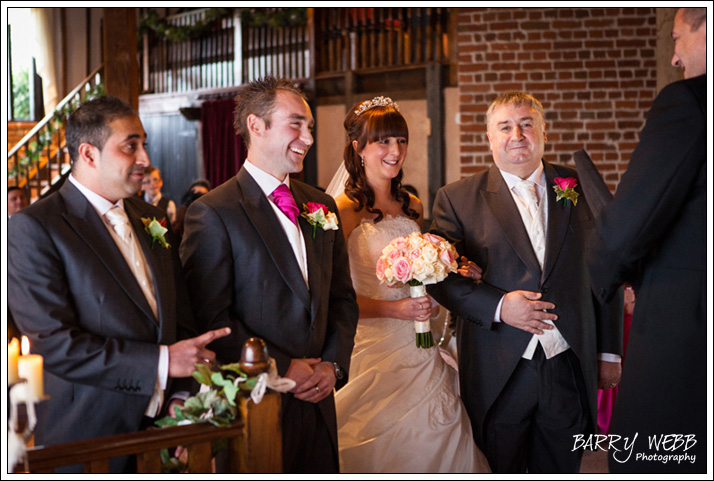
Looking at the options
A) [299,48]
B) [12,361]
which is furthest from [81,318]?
[299,48]

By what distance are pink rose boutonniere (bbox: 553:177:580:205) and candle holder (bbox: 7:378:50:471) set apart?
2.00m

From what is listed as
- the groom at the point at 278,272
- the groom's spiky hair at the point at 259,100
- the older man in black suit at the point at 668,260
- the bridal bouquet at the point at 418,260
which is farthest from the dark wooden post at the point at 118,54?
the older man in black suit at the point at 668,260

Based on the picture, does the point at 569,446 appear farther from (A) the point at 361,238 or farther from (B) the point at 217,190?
(B) the point at 217,190

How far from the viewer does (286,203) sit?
2459 mm

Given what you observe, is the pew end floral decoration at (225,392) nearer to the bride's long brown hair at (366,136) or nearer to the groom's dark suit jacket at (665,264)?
the groom's dark suit jacket at (665,264)

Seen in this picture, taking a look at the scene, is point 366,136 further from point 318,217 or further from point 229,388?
point 229,388

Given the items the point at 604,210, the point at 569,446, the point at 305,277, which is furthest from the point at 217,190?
the point at 569,446

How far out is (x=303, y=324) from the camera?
241cm

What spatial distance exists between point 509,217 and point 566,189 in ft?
0.83

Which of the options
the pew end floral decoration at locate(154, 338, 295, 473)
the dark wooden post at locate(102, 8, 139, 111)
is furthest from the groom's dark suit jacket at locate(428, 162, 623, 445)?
the dark wooden post at locate(102, 8, 139, 111)

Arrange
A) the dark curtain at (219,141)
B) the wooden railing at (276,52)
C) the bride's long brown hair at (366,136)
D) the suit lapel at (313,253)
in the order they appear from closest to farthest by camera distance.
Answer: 1. the suit lapel at (313,253)
2. the bride's long brown hair at (366,136)
3. the wooden railing at (276,52)
4. the dark curtain at (219,141)

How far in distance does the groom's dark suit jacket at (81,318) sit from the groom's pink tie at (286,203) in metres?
0.53

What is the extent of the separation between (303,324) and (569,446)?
118 centimetres

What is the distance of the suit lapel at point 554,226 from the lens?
2.65m
